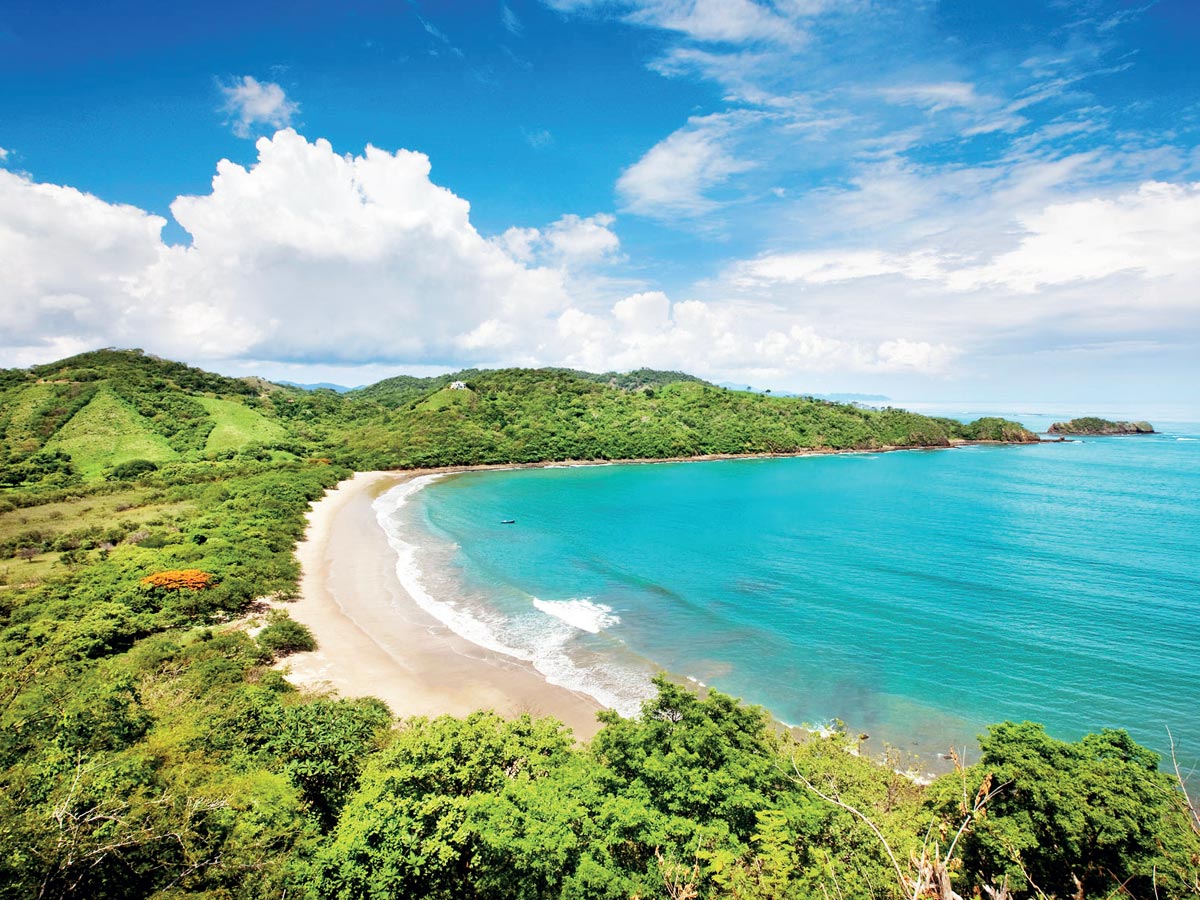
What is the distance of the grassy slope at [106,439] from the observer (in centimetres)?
7344

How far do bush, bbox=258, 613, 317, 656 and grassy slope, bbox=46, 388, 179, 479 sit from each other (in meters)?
63.6

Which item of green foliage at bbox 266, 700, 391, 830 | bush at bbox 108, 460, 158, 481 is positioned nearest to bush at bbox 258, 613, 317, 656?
green foliage at bbox 266, 700, 391, 830

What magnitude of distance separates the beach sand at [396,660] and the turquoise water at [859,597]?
1627 mm

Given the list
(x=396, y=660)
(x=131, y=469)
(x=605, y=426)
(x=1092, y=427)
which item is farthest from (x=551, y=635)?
(x=1092, y=427)

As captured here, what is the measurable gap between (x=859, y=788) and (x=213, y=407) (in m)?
122

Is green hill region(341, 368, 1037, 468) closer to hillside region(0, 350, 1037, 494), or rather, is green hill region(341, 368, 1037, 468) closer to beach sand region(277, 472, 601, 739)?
hillside region(0, 350, 1037, 494)

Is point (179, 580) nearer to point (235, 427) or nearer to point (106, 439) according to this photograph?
point (106, 439)

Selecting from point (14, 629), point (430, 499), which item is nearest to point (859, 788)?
point (14, 629)

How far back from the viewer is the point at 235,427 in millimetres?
97688

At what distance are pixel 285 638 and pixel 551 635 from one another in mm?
14434

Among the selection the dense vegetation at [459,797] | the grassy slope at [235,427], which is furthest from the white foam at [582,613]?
the grassy slope at [235,427]

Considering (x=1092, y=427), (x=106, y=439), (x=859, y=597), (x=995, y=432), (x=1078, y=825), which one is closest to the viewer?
(x=1078, y=825)

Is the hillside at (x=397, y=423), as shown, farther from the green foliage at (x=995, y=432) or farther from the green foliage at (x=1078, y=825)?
the green foliage at (x=1078, y=825)

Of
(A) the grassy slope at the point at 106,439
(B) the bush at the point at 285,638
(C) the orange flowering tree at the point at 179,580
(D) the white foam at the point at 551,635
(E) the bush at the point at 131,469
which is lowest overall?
(D) the white foam at the point at 551,635
